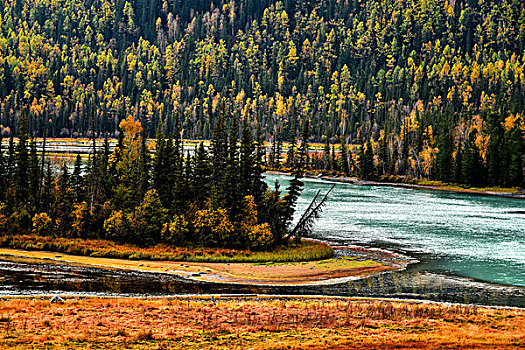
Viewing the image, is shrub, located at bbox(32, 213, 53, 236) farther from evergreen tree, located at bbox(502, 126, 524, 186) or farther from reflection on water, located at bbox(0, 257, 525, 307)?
evergreen tree, located at bbox(502, 126, 524, 186)

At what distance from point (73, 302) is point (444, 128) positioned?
174110 mm

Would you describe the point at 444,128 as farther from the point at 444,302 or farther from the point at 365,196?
the point at 444,302

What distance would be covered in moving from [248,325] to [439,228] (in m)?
71.9

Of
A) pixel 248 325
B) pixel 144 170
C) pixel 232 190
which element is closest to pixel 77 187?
pixel 144 170

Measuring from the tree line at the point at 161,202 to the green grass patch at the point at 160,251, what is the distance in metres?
2.51

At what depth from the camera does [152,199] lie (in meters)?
77.4

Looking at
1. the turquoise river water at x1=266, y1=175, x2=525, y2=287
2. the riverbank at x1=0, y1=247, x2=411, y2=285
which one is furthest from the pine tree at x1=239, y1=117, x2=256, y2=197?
the riverbank at x1=0, y1=247, x2=411, y2=285

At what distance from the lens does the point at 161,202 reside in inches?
3255

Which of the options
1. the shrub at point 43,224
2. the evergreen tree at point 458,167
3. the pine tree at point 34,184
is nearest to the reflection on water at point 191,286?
the shrub at point 43,224

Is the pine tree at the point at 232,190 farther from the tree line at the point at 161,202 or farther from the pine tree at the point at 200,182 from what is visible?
the pine tree at the point at 200,182

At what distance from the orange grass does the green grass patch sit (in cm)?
2403

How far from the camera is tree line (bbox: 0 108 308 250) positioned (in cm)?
7600

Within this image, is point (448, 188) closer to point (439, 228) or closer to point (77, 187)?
point (439, 228)

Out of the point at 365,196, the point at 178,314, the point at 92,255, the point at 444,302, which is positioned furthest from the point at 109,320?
the point at 365,196
